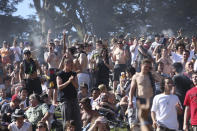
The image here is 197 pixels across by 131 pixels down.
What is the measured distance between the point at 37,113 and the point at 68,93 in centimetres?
144

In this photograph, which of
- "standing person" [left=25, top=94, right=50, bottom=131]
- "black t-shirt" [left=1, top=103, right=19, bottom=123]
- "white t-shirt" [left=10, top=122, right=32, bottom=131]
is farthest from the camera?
"black t-shirt" [left=1, top=103, right=19, bottom=123]

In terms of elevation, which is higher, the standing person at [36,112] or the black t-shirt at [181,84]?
the black t-shirt at [181,84]

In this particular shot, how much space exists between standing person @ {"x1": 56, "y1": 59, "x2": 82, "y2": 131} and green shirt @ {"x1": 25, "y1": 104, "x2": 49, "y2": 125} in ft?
3.33

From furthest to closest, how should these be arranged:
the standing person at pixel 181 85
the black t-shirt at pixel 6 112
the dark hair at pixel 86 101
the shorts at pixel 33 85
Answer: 1. the shorts at pixel 33 85
2. the black t-shirt at pixel 6 112
3. the dark hair at pixel 86 101
4. the standing person at pixel 181 85

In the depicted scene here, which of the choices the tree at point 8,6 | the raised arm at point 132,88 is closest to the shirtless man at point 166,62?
the raised arm at point 132,88

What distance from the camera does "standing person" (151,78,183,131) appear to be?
838cm

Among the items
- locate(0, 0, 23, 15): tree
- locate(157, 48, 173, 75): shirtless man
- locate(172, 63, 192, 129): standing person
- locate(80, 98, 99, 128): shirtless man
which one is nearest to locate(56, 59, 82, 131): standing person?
locate(80, 98, 99, 128): shirtless man

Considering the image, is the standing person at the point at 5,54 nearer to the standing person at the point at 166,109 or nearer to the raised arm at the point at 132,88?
the raised arm at the point at 132,88

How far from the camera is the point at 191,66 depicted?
10781 mm

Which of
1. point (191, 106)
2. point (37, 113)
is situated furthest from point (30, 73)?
point (191, 106)

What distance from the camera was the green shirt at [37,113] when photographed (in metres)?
10.6

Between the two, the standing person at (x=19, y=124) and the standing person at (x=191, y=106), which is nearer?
the standing person at (x=191, y=106)

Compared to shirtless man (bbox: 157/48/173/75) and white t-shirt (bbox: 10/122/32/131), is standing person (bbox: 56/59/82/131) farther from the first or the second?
shirtless man (bbox: 157/48/173/75)

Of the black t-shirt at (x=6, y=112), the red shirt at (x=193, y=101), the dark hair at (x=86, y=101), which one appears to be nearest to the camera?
the red shirt at (x=193, y=101)
